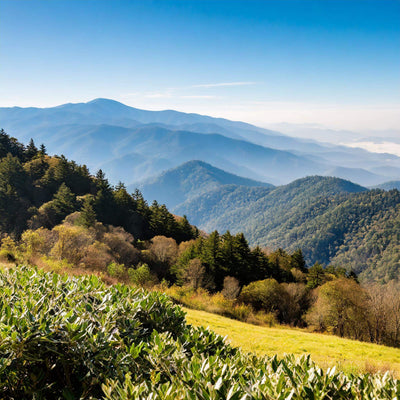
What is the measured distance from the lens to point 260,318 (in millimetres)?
25953

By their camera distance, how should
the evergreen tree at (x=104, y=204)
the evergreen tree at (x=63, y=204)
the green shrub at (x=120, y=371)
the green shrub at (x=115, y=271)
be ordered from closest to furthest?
the green shrub at (x=120, y=371) → the green shrub at (x=115, y=271) → the evergreen tree at (x=63, y=204) → the evergreen tree at (x=104, y=204)

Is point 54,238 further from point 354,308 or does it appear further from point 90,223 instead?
point 354,308

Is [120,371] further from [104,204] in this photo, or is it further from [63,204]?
[104,204]

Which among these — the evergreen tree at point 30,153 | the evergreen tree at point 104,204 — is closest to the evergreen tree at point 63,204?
the evergreen tree at point 104,204

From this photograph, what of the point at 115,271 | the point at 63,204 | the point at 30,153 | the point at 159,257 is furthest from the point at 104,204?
the point at 115,271

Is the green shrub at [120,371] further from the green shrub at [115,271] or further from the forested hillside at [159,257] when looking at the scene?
the green shrub at [115,271]

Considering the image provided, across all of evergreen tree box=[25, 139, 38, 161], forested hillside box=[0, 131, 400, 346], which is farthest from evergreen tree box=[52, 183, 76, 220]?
evergreen tree box=[25, 139, 38, 161]

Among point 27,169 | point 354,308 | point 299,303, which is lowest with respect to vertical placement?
point 299,303

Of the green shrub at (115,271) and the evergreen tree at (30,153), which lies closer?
Result: the green shrub at (115,271)

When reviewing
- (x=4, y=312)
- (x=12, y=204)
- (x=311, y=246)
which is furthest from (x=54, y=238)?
(x=311, y=246)

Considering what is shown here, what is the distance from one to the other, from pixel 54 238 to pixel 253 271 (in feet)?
108

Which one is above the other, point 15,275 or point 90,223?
point 15,275

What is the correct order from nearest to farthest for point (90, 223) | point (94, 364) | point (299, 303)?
point (94, 364) → point (299, 303) → point (90, 223)

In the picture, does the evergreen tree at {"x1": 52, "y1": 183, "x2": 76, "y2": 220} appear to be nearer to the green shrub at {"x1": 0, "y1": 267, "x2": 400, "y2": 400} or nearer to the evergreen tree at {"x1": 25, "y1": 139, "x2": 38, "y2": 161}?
the evergreen tree at {"x1": 25, "y1": 139, "x2": 38, "y2": 161}
